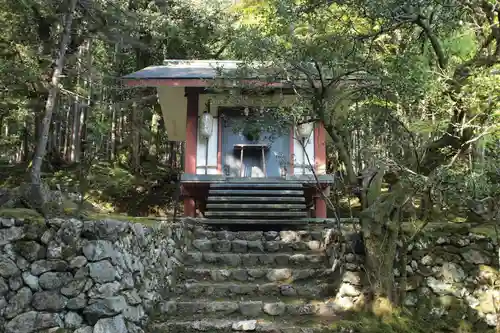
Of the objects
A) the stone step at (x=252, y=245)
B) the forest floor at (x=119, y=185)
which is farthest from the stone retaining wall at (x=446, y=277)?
the forest floor at (x=119, y=185)

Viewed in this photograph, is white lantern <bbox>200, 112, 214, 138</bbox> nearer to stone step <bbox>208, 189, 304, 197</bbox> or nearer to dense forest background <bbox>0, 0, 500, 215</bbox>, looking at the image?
stone step <bbox>208, 189, 304, 197</bbox>

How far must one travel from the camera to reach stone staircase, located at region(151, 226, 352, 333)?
464cm

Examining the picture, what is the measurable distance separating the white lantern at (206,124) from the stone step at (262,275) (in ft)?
14.1

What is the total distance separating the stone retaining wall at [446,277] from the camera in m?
5.02

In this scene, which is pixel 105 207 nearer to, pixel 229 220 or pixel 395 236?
pixel 229 220

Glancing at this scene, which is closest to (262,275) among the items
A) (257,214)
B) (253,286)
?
(253,286)

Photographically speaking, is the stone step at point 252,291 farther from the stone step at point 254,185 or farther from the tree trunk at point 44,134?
the stone step at point 254,185

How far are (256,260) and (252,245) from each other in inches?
14.8

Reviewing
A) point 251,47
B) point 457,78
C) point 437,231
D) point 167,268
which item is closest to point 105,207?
point 167,268

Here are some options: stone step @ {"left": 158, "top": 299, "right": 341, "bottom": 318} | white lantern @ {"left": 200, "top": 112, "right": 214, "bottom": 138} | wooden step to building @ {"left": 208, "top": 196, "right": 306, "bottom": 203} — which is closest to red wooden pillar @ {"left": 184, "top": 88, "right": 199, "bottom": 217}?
white lantern @ {"left": 200, "top": 112, "right": 214, "bottom": 138}

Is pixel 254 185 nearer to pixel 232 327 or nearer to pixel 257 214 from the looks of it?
pixel 257 214

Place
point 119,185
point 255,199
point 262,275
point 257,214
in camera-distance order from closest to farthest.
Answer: point 262,275
point 257,214
point 255,199
point 119,185

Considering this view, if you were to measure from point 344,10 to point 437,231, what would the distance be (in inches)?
114

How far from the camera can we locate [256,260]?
19.9ft
